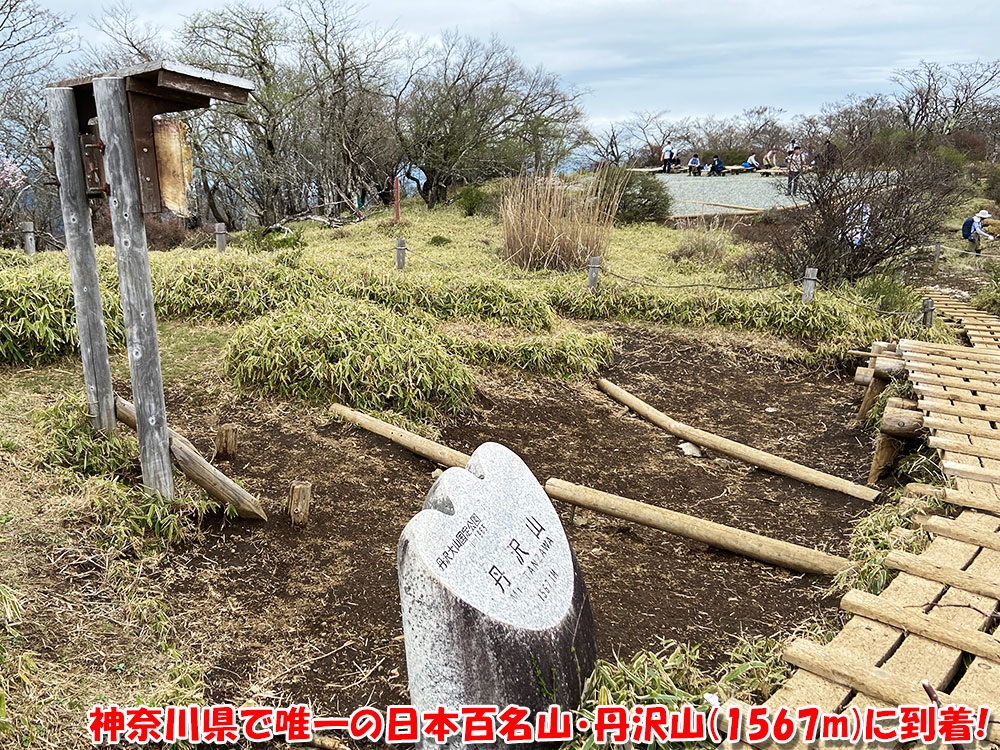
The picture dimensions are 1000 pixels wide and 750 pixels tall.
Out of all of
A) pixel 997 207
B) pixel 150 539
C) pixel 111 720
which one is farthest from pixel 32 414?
pixel 997 207

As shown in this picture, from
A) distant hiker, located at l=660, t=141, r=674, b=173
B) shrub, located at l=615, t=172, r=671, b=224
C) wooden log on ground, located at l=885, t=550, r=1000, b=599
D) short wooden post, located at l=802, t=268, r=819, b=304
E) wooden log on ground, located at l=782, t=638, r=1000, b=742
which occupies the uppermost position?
distant hiker, located at l=660, t=141, r=674, b=173

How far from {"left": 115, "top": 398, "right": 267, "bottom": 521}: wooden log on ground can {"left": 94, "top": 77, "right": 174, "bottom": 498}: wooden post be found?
5cm

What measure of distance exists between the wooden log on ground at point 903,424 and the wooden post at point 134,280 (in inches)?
139

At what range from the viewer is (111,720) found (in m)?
2.10

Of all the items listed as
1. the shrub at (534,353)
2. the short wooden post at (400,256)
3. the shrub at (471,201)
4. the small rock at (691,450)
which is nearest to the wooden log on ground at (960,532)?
the small rock at (691,450)

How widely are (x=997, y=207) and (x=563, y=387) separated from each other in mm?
14828

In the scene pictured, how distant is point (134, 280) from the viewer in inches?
113

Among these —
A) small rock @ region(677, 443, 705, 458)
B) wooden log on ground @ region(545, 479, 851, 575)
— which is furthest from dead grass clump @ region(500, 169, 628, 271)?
wooden log on ground @ region(545, 479, 851, 575)

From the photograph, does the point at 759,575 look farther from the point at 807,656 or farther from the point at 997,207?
the point at 997,207

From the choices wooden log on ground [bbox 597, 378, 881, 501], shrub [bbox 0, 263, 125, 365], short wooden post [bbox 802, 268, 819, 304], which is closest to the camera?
wooden log on ground [bbox 597, 378, 881, 501]

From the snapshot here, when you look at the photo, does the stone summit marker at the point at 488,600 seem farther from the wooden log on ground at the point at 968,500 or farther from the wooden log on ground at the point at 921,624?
the wooden log on ground at the point at 968,500

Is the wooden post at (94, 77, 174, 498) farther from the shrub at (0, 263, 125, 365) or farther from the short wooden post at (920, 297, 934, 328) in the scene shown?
the short wooden post at (920, 297, 934, 328)

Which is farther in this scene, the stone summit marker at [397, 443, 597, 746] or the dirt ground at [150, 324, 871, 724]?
the dirt ground at [150, 324, 871, 724]

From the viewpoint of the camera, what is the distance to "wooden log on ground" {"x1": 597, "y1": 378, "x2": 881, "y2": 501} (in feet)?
13.2
